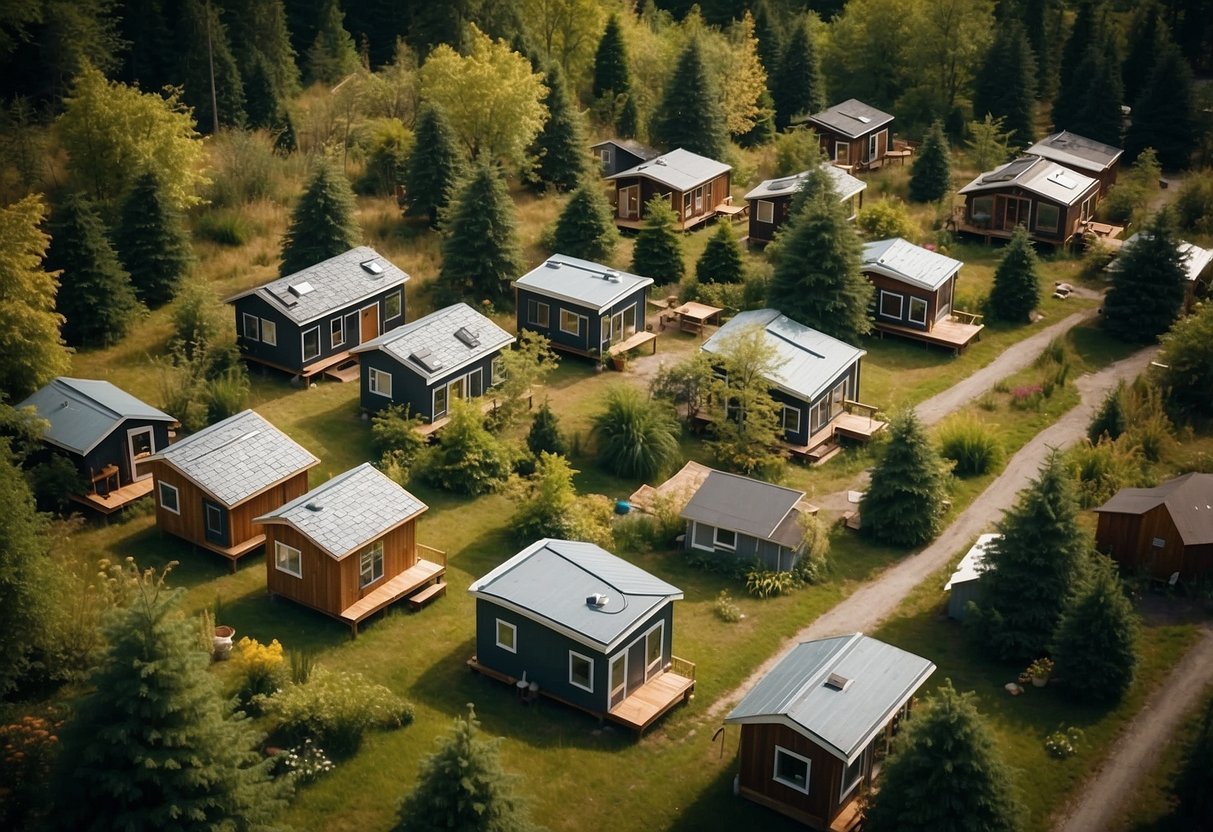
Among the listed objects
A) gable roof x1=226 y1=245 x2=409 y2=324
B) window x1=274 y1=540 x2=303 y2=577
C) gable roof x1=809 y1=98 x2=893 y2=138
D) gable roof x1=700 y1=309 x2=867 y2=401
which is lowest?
window x1=274 y1=540 x2=303 y2=577

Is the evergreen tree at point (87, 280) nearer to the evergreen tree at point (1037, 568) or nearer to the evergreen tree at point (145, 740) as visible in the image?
the evergreen tree at point (145, 740)

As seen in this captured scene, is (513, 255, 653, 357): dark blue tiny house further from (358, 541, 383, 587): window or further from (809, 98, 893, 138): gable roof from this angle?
(809, 98, 893, 138): gable roof

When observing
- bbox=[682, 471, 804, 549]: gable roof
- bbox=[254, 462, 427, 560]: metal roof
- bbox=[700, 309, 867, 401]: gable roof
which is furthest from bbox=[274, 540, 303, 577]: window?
bbox=[700, 309, 867, 401]: gable roof

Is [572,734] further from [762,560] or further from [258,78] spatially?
[258,78]

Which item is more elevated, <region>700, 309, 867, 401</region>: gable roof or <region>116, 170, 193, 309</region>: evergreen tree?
<region>116, 170, 193, 309</region>: evergreen tree

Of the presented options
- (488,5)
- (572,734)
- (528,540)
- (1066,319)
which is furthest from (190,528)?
(488,5)

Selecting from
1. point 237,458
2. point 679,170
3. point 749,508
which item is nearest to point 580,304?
point 749,508

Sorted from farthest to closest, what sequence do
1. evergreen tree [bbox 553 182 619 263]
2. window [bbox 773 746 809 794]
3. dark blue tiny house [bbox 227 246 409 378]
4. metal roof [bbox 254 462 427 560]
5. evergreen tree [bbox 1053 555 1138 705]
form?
evergreen tree [bbox 553 182 619 263] → dark blue tiny house [bbox 227 246 409 378] → metal roof [bbox 254 462 427 560] → evergreen tree [bbox 1053 555 1138 705] → window [bbox 773 746 809 794]
